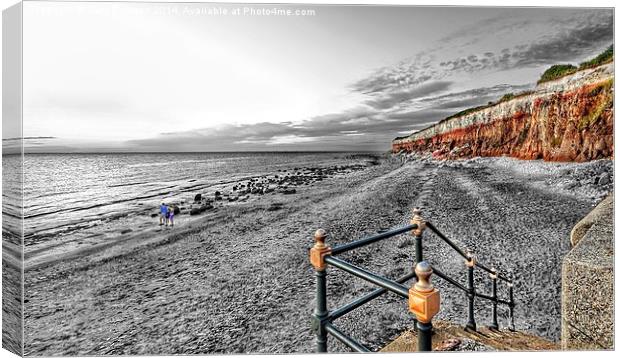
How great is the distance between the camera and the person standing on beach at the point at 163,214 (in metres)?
3.12

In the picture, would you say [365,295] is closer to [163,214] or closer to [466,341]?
[466,341]

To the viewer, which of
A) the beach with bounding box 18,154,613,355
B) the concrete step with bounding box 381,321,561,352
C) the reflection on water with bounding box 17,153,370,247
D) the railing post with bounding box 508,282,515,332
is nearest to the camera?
the concrete step with bounding box 381,321,561,352

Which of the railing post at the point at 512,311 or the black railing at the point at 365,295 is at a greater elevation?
the black railing at the point at 365,295

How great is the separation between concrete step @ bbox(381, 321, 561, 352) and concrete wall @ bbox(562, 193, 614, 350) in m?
0.50

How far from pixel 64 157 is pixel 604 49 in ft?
13.5

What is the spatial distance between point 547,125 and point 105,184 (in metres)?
3.54

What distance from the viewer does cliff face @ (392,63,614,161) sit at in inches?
109

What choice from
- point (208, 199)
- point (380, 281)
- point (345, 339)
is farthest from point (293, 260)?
point (380, 281)

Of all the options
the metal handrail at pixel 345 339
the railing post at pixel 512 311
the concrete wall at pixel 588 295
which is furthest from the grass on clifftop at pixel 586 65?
the metal handrail at pixel 345 339

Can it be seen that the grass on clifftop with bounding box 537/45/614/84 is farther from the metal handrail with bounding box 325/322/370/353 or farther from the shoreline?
the metal handrail with bounding box 325/322/370/353

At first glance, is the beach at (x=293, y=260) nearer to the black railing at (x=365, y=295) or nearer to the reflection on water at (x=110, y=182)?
the reflection on water at (x=110, y=182)

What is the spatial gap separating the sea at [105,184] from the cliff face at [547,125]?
0.83 metres

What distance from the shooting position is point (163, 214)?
3.20 metres

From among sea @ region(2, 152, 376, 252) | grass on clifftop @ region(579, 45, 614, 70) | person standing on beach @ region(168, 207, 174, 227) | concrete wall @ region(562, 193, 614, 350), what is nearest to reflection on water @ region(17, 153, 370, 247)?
sea @ region(2, 152, 376, 252)
